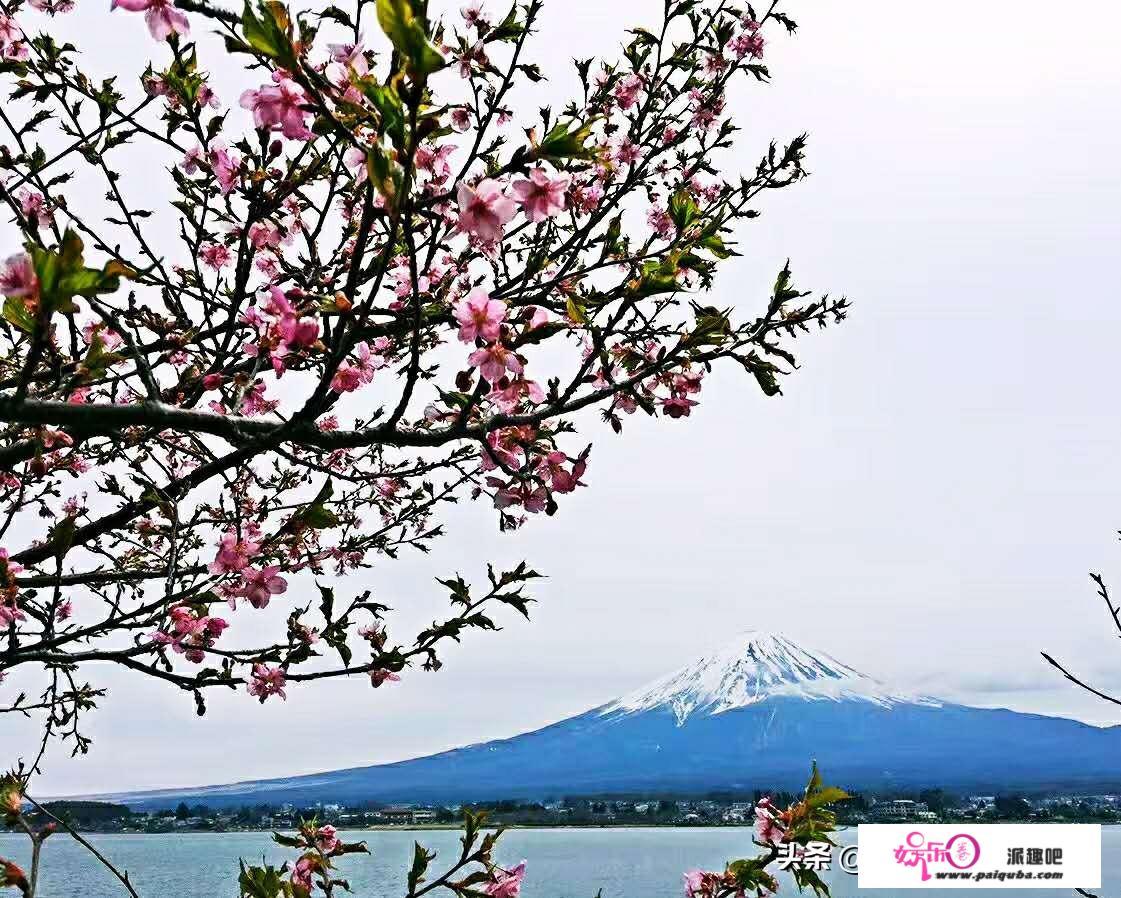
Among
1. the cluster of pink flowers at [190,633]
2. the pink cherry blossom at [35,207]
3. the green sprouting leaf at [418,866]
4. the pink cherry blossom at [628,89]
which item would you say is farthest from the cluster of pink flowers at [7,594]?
the pink cherry blossom at [628,89]

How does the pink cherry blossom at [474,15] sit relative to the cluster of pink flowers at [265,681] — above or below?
above

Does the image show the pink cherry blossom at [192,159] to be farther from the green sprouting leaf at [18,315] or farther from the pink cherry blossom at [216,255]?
the green sprouting leaf at [18,315]

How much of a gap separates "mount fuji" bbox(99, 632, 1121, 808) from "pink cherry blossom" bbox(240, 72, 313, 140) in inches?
6219

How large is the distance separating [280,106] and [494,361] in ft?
2.18

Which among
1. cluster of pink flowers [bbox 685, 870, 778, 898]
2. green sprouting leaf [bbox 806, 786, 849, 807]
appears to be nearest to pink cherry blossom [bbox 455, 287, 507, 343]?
green sprouting leaf [bbox 806, 786, 849, 807]

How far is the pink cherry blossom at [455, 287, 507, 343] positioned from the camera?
186 centimetres

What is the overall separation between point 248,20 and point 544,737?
19775 cm

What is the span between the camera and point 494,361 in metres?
1.88

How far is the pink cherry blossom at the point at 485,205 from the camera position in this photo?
1646 mm

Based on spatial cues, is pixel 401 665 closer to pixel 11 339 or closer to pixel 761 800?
pixel 761 800

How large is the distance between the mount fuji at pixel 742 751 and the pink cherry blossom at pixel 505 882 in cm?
15648

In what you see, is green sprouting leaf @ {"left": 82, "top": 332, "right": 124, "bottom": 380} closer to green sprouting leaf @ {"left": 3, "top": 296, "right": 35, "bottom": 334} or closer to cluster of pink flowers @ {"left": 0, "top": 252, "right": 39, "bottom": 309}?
green sprouting leaf @ {"left": 3, "top": 296, "right": 35, "bottom": 334}

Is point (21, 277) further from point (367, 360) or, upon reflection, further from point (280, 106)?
point (367, 360)

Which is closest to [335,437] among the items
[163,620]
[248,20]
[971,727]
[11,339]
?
[248,20]
